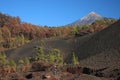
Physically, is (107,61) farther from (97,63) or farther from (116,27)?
(116,27)

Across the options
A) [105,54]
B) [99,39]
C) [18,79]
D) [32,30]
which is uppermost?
[32,30]

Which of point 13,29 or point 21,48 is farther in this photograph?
point 13,29

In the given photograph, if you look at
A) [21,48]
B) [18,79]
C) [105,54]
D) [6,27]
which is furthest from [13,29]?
[18,79]

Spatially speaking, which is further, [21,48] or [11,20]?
[11,20]

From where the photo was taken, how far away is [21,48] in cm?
8225

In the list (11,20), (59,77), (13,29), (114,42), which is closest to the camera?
(59,77)

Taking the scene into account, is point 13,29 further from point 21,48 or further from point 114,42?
point 114,42

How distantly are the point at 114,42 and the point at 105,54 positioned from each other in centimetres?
616

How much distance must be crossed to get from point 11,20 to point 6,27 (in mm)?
10855

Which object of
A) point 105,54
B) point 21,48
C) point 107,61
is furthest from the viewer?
point 21,48

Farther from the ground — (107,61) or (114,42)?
(114,42)

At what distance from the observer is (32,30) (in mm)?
137250

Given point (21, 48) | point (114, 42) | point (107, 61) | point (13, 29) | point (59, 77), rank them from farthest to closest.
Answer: point (13, 29) < point (21, 48) < point (114, 42) < point (107, 61) < point (59, 77)

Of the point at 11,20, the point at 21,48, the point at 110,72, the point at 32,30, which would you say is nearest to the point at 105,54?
the point at 110,72
